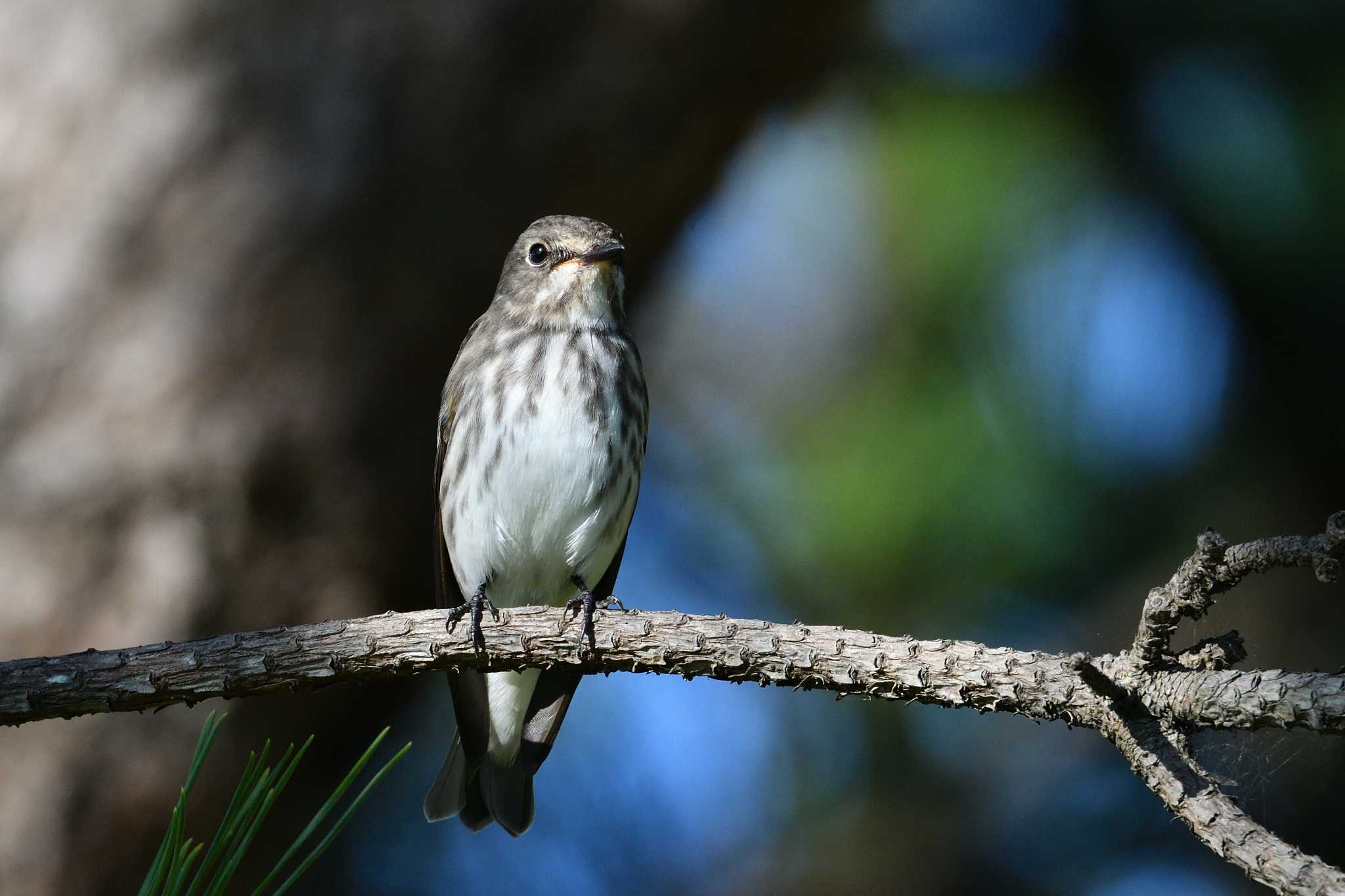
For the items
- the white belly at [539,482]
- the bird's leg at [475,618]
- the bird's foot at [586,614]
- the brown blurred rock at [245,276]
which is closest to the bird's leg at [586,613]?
the bird's foot at [586,614]

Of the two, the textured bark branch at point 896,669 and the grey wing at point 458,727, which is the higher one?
the grey wing at point 458,727

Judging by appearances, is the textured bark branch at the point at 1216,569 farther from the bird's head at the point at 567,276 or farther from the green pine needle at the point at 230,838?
the bird's head at the point at 567,276

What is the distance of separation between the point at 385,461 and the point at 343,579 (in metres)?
0.39

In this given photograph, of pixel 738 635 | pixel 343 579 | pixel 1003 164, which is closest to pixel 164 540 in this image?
pixel 343 579

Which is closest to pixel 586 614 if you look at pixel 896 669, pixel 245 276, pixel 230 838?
pixel 896 669

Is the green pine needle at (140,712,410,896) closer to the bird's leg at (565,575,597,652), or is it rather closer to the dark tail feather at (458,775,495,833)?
the bird's leg at (565,575,597,652)

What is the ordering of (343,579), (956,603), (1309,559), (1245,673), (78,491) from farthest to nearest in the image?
1. (343,579)
2. (78,491)
3. (956,603)
4. (1245,673)
5. (1309,559)

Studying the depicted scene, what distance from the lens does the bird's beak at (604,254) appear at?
11.6 ft

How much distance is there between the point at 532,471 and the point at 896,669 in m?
1.60

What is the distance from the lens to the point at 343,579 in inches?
150

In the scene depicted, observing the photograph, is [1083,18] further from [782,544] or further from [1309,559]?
[1309,559]

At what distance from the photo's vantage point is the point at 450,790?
11.4 feet

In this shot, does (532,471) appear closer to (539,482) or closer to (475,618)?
(539,482)

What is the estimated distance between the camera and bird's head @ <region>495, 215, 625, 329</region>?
11.9 feet
